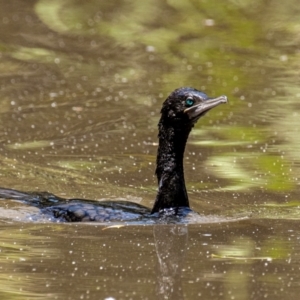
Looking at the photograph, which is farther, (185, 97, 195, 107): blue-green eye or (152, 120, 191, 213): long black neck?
(152, 120, 191, 213): long black neck

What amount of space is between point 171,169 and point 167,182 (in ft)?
0.40

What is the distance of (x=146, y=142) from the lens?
11570 millimetres

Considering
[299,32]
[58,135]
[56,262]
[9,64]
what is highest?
[299,32]

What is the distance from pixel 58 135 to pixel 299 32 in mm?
6706

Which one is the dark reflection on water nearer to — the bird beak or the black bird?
the black bird

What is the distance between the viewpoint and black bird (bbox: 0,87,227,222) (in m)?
8.48

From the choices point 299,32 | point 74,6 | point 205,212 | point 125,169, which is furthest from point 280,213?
point 74,6

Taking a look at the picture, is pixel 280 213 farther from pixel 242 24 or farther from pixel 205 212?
pixel 242 24

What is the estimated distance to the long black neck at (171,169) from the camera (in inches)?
345

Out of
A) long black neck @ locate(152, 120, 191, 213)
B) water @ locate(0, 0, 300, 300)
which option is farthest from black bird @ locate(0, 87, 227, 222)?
water @ locate(0, 0, 300, 300)

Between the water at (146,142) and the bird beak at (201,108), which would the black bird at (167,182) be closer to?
the bird beak at (201,108)

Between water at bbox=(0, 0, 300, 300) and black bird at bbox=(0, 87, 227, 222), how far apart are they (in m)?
0.27

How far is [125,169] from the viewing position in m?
10.5

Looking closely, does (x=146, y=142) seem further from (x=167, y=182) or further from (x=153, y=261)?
(x=153, y=261)
